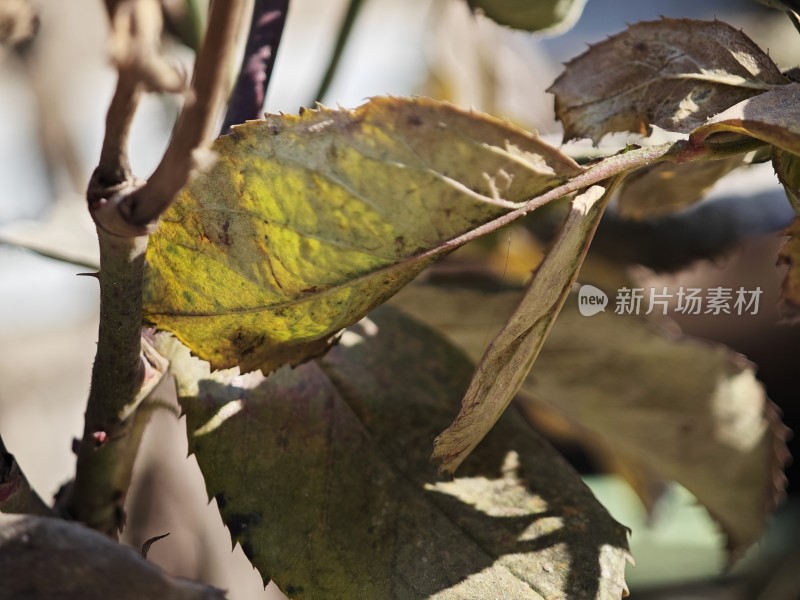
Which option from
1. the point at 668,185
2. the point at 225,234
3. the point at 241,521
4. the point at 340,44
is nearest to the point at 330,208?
the point at 225,234

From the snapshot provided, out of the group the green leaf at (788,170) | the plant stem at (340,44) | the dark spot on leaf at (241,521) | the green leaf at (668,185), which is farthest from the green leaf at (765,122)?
the plant stem at (340,44)

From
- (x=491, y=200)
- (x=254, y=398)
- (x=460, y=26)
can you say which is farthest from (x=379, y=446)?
(x=460, y=26)

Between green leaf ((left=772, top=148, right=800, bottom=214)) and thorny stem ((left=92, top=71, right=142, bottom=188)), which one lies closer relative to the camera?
thorny stem ((left=92, top=71, right=142, bottom=188))

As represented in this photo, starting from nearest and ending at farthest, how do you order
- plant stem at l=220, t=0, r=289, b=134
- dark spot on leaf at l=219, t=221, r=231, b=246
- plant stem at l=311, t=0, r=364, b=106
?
dark spot on leaf at l=219, t=221, r=231, b=246 → plant stem at l=220, t=0, r=289, b=134 → plant stem at l=311, t=0, r=364, b=106

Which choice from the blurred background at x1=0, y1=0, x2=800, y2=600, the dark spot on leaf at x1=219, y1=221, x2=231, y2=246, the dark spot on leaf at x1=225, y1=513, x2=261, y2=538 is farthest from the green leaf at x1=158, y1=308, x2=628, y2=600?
the blurred background at x1=0, y1=0, x2=800, y2=600

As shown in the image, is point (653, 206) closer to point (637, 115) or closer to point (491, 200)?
point (637, 115)

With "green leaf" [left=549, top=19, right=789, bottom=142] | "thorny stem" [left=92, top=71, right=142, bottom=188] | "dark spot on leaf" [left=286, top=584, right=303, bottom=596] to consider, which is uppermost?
"green leaf" [left=549, top=19, right=789, bottom=142]

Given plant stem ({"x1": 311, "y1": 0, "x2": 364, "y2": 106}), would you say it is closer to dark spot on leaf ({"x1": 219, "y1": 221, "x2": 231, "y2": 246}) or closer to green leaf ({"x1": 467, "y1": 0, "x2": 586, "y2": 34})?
green leaf ({"x1": 467, "y1": 0, "x2": 586, "y2": 34})
